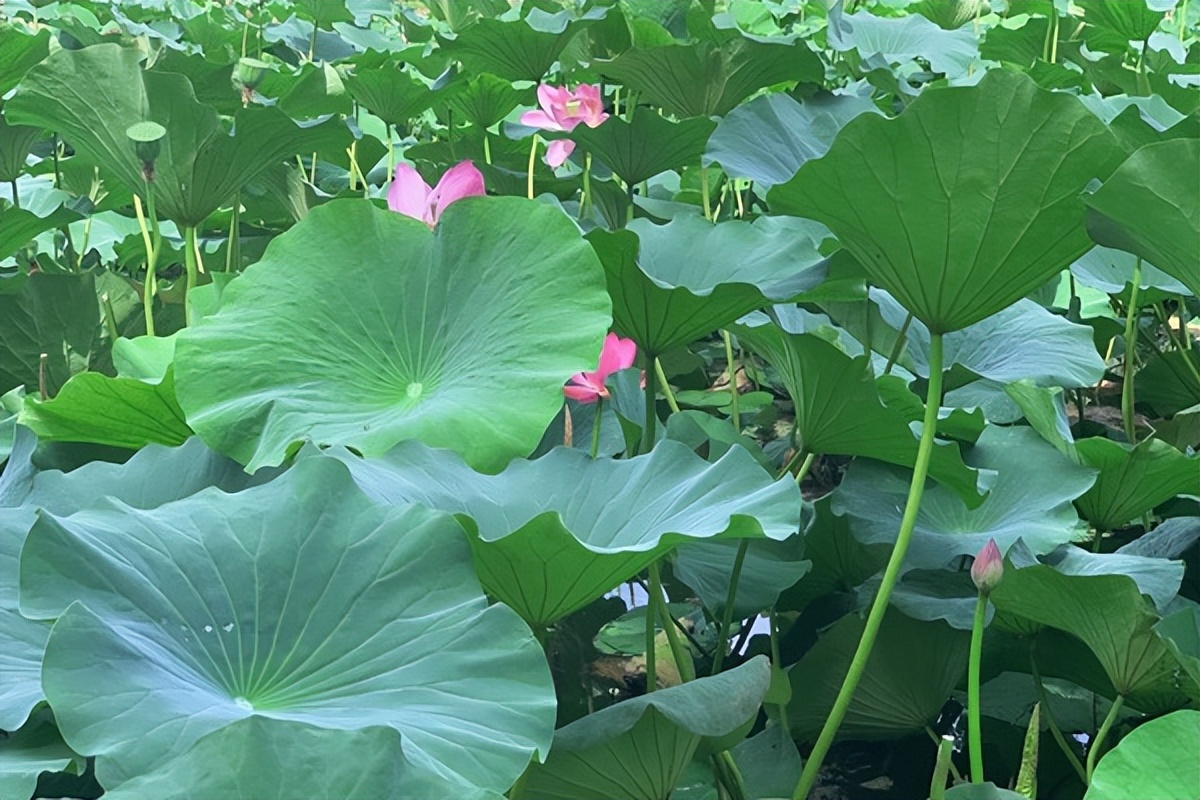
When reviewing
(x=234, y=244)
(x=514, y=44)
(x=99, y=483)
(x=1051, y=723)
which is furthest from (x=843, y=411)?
(x=514, y=44)

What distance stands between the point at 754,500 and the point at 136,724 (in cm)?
37

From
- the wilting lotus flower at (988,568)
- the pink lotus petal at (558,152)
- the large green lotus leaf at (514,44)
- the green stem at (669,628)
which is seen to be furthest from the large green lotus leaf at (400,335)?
the large green lotus leaf at (514,44)

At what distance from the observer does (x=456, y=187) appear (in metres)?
0.97

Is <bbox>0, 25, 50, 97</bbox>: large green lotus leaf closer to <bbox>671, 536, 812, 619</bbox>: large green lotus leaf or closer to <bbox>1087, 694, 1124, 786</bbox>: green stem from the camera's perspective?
<bbox>671, 536, 812, 619</bbox>: large green lotus leaf

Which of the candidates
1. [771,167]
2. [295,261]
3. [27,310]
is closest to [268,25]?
[27,310]

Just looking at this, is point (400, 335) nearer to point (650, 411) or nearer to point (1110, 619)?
point (650, 411)

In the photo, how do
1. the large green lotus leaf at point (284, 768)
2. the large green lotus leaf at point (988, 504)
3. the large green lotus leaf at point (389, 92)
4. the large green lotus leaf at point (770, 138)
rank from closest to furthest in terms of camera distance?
the large green lotus leaf at point (284, 768)
the large green lotus leaf at point (988, 504)
the large green lotus leaf at point (770, 138)
the large green lotus leaf at point (389, 92)

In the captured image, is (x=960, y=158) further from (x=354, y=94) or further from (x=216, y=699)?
(x=354, y=94)

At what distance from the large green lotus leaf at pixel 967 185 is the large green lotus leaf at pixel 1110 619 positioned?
7.5 inches

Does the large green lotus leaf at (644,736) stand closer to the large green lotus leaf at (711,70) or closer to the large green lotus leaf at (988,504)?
the large green lotus leaf at (988,504)

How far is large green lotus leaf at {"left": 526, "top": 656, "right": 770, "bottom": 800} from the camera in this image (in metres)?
0.70

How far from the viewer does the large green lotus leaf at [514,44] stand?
67.6 inches

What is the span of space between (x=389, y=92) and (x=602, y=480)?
4.09 ft

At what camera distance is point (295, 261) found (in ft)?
3.09
